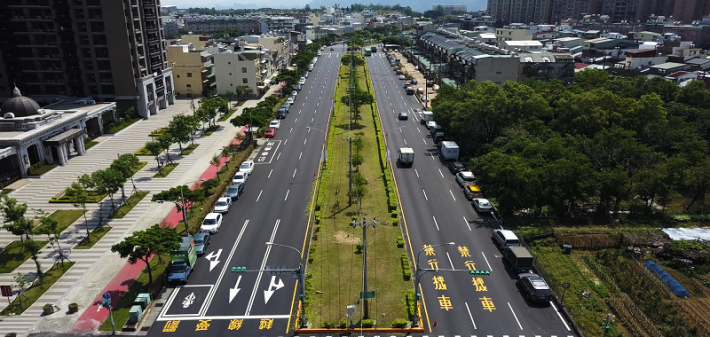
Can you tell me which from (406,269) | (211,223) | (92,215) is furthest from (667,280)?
(92,215)

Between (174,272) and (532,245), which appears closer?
(174,272)

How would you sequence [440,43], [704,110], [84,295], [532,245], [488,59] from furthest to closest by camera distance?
[440,43] < [488,59] < [704,110] < [532,245] < [84,295]

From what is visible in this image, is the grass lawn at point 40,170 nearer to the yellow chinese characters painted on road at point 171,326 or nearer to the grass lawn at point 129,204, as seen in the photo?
the grass lawn at point 129,204

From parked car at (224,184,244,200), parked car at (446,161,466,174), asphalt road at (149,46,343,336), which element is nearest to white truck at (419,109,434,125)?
parked car at (446,161,466,174)

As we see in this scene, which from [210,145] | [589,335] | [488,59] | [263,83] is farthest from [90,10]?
[589,335]

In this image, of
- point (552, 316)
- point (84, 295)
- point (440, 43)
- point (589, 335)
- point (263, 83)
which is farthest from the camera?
point (440, 43)

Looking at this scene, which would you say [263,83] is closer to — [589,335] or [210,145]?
[210,145]
